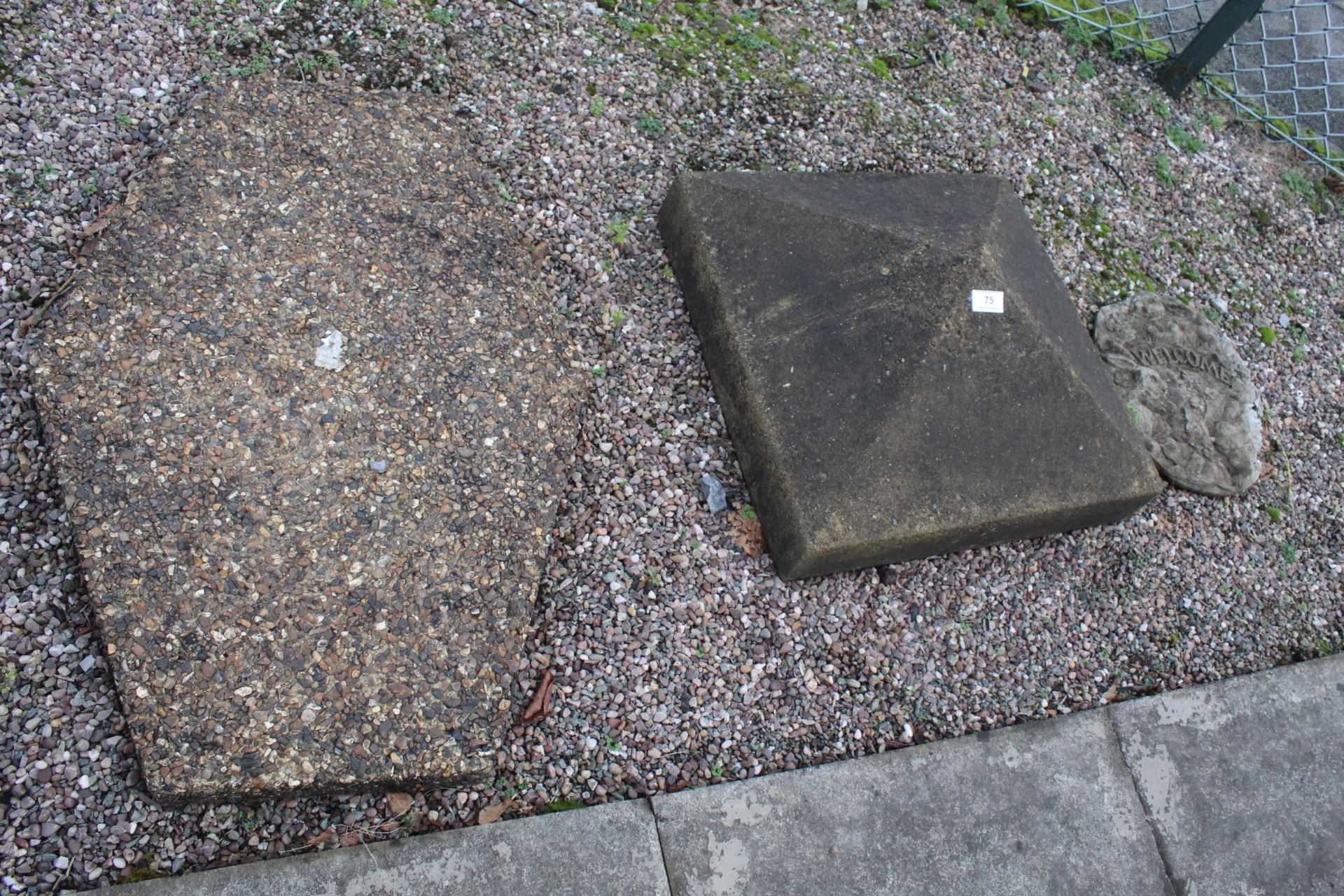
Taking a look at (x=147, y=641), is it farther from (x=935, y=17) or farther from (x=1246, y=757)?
(x=935, y=17)

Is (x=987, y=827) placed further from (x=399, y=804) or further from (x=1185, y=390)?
(x=1185, y=390)

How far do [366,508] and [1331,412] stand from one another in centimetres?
405

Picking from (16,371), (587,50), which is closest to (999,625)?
(587,50)

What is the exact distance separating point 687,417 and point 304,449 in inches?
46.9

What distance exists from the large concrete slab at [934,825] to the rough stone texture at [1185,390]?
1.26m

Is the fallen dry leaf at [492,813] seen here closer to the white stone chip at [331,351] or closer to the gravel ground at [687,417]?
the gravel ground at [687,417]

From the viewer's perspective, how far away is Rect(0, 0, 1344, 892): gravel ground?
2.13 metres

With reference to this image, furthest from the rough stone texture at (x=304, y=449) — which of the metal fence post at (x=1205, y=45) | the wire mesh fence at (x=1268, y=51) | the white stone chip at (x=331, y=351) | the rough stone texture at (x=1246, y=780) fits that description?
the metal fence post at (x=1205, y=45)

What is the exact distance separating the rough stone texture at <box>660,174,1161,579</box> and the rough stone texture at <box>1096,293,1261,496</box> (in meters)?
0.45

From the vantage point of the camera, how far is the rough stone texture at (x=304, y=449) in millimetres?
2084

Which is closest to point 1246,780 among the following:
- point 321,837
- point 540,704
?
point 540,704

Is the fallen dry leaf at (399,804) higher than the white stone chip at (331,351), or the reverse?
the white stone chip at (331,351)

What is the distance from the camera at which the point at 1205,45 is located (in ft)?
14.0

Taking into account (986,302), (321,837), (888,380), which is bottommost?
(321,837)
